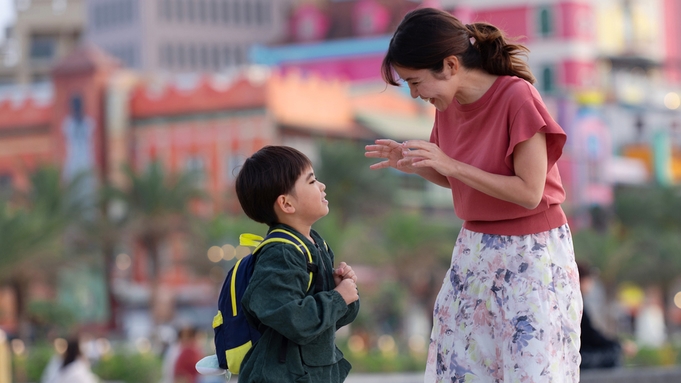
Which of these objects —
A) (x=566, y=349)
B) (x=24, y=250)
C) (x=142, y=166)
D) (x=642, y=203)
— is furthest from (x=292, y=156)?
(x=642, y=203)

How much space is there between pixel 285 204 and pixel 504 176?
0.67m

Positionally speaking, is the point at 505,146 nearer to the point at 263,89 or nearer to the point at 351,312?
the point at 351,312

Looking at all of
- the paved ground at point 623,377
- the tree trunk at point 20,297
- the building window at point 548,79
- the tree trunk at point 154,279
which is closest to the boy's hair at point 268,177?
the paved ground at point 623,377

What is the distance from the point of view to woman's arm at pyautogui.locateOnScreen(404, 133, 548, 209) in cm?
342

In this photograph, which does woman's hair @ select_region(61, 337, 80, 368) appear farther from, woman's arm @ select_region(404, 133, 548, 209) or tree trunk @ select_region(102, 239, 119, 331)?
tree trunk @ select_region(102, 239, 119, 331)

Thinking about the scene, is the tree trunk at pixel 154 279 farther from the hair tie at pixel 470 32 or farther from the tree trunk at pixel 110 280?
the hair tie at pixel 470 32

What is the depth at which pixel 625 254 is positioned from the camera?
32.9 meters

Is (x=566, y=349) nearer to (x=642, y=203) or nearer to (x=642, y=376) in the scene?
(x=642, y=376)

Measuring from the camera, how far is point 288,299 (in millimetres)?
3277

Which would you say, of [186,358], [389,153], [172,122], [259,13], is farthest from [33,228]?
[259,13]

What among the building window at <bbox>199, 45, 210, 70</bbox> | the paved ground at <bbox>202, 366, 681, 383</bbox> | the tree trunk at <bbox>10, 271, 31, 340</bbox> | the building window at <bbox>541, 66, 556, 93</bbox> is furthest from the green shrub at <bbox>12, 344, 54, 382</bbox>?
the building window at <bbox>199, 45, 210, 70</bbox>

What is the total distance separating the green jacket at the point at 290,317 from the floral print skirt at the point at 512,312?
1.30 feet

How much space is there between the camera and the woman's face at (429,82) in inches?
139

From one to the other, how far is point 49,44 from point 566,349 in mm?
79762
